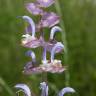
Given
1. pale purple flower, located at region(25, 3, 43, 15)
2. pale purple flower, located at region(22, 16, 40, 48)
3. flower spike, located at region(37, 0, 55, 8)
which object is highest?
flower spike, located at region(37, 0, 55, 8)

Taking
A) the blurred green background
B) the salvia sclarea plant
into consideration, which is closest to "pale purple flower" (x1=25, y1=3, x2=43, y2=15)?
the salvia sclarea plant

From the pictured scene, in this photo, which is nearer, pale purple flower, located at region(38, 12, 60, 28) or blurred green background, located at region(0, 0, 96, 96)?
pale purple flower, located at region(38, 12, 60, 28)

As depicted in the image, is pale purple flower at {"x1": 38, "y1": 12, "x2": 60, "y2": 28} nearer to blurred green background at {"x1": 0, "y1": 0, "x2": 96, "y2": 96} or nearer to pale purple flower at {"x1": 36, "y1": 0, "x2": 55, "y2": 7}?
pale purple flower at {"x1": 36, "y1": 0, "x2": 55, "y2": 7}

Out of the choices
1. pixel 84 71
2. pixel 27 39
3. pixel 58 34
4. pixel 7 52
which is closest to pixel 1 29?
pixel 7 52

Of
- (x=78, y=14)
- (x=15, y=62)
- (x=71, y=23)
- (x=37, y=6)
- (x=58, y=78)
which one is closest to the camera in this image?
(x=37, y=6)

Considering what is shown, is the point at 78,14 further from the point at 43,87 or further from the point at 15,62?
the point at 43,87

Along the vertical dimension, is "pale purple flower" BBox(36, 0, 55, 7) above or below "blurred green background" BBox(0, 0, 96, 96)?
above
